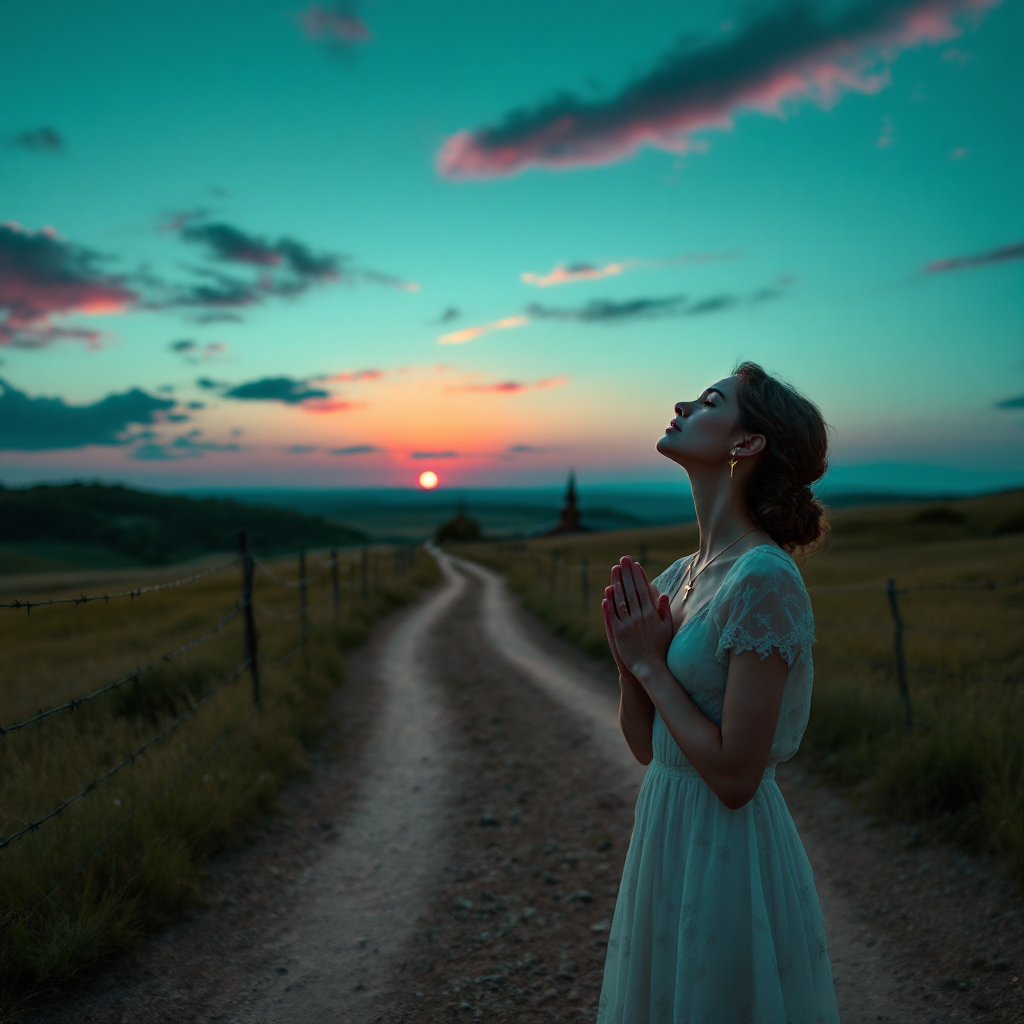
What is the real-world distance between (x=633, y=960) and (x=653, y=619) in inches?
38.9

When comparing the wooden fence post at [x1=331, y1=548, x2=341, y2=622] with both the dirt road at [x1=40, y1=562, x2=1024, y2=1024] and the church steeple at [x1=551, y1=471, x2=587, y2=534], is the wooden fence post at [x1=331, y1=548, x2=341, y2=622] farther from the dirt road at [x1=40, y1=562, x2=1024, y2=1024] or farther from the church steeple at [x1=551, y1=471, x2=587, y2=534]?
the church steeple at [x1=551, y1=471, x2=587, y2=534]

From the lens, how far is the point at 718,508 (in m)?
2.09

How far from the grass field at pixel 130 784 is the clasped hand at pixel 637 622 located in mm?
3075

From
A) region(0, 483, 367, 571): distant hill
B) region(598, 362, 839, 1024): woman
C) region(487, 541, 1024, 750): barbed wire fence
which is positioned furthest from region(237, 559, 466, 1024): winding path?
region(0, 483, 367, 571): distant hill

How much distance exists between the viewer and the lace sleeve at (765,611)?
175 cm

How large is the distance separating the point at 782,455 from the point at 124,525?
9773 cm

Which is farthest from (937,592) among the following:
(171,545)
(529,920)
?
(171,545)

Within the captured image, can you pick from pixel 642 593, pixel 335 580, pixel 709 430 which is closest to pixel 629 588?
pixel 642 593

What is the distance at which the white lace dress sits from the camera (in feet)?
6.05

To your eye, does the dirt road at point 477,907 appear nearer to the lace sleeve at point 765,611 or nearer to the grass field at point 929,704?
the grass field at point 929,704

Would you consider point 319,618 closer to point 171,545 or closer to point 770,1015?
point 770,1015

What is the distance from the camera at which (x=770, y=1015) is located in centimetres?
186

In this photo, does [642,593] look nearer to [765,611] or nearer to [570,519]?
[765,611]

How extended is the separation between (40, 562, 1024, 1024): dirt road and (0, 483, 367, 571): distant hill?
192ft
